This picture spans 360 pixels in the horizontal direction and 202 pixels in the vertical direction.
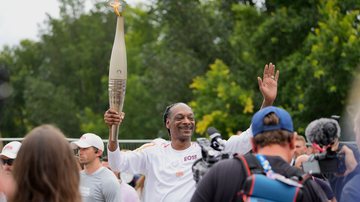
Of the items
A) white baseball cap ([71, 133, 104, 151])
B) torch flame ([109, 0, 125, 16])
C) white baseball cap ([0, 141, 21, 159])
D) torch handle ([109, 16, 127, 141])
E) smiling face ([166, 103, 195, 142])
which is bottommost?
white baseball cap ([0, 141, 21, 159])

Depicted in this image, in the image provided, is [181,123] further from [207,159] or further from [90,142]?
[207,159]

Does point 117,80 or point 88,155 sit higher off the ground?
point 117,80

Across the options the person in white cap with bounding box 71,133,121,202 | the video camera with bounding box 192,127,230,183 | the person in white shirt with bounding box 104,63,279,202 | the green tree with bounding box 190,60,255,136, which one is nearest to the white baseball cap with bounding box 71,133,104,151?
the person in white cap with bounding box 71,133,121,202

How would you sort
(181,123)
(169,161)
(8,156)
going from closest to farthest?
(169,161) → (181,123) → (8,156)

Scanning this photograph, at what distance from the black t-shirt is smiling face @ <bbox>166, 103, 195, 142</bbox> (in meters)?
2.73

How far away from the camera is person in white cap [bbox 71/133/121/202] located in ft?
28.1

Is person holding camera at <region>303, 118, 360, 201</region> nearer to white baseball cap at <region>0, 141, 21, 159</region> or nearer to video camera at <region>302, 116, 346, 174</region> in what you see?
video camera at <region>302, 116, 346, 174</region>

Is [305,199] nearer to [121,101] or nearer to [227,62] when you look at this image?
[121,101]

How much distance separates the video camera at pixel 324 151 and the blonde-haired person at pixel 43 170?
1.50 metres

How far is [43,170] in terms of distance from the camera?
4.62 meters

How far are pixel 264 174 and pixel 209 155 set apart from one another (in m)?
0.59

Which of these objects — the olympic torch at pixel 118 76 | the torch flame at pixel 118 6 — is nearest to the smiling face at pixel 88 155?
the olympic torch at pixel 118 76

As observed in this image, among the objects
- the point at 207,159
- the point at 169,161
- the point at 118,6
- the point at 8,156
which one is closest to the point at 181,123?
the point at 169,161

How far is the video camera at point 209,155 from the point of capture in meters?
5.57
